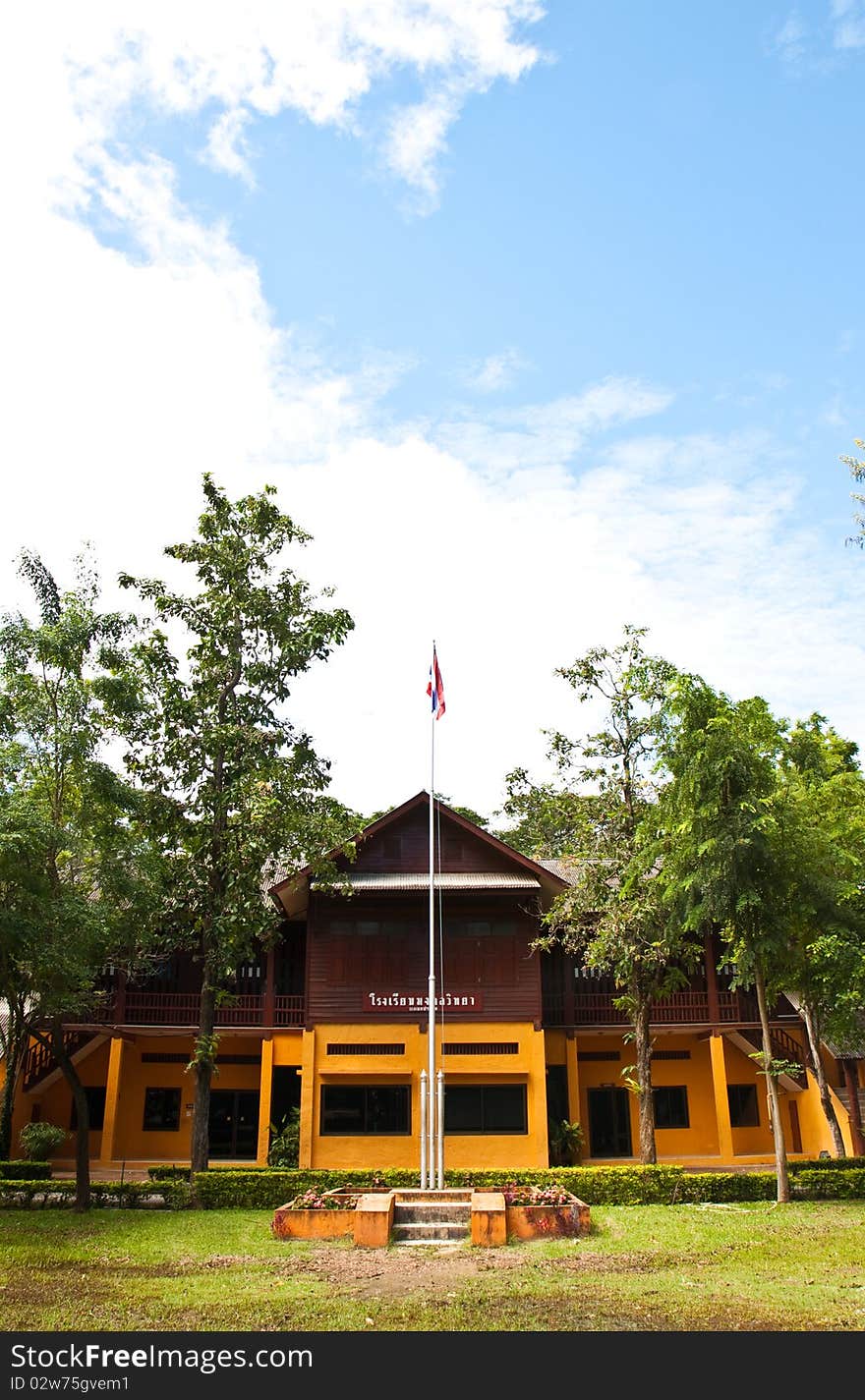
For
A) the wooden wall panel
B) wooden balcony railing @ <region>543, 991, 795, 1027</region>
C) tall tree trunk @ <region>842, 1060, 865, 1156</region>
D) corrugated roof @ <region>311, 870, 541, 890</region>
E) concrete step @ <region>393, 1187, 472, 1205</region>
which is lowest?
concrete step @ <region>393, 1187, 472, 1205</region>

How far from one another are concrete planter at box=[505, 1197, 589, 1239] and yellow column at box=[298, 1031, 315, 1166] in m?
10.1

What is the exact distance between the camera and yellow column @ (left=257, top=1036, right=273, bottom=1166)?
24562mm

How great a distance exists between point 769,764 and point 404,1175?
34.1 ft

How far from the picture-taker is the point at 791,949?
19.4 metres

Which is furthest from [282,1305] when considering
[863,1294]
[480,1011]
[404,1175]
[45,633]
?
[480,1011]

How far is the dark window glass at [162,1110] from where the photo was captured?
87.8ft

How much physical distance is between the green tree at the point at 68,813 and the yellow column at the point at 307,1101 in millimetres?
6650

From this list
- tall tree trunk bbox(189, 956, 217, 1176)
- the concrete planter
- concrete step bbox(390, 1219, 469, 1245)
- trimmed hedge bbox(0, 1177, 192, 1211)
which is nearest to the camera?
concrete step bbox(390, 1219, 469, 1245)

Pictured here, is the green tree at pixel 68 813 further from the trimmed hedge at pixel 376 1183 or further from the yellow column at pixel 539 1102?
the yellow column at pixel 539 1102

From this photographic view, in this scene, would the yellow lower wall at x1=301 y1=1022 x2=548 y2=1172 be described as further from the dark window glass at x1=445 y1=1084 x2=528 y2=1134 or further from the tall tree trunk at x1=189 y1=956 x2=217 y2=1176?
the tall tree trunk at x1=189 y1=956 x2=217 y2=1176

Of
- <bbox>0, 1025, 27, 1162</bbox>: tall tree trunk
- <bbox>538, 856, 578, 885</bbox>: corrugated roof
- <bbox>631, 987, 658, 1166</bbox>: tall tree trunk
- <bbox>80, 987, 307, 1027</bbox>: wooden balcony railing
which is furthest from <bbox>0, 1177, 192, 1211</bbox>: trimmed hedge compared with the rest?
<bbox>538, 856, 578, 885</bbox>: corrugated roof

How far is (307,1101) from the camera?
23812 mm

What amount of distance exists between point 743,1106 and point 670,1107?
2.20 metres

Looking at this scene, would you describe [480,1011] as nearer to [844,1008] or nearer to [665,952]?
[665,952]
